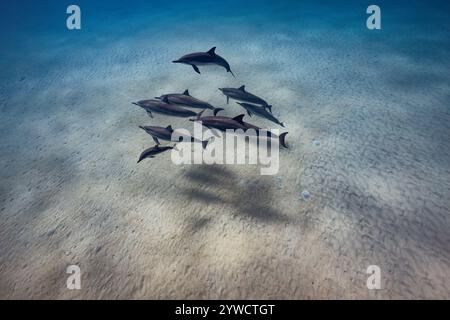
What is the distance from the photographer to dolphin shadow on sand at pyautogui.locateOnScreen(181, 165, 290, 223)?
354 centimetres

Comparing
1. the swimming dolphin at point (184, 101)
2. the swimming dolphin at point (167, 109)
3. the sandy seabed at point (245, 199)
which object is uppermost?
the swimming dolphin at point (184, 101)

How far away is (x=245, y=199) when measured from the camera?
3771mm

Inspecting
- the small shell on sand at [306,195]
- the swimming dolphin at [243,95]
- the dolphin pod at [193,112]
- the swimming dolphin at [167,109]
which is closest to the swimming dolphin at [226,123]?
the dolphin pod at [193,112]

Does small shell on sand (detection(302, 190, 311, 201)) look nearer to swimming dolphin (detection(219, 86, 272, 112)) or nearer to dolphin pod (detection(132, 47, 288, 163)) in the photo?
dolphin pod (detection(132, 47, 288, 163))

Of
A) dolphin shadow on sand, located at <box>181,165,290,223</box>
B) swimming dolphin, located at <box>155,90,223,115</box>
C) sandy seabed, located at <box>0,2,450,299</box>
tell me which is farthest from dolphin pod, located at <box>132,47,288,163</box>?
sandy seabed, located at <box>0,2,450,299</box>

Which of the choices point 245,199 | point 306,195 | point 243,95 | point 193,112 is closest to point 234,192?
point 245,199

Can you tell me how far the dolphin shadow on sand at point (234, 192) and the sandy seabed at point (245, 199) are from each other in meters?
0.02

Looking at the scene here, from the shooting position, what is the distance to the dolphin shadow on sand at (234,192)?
3545 mm

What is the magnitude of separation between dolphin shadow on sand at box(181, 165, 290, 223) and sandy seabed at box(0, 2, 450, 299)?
0.08 feet

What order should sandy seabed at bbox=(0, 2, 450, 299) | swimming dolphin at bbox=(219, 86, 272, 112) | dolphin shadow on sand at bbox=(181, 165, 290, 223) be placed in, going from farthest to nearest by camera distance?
1. swimming dolphin at bbox=(219, 86, 272, 112)
2. dolphin shadow on sand at bbox=(181, 165, 290, 223)
3. sandy seabed at bbox=(0, 2, 450, 299)

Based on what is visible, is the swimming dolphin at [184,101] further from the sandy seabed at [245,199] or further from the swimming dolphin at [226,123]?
the sandy seabed at [245,199]

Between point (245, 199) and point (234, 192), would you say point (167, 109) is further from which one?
point (245, 199)
